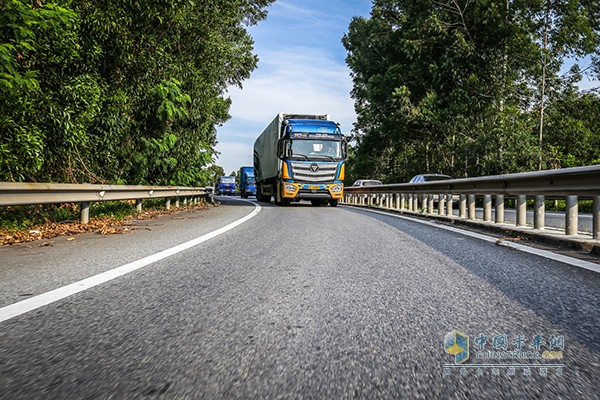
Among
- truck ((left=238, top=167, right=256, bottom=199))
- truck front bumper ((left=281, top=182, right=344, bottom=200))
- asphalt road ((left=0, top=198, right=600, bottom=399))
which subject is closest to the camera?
asphalt road ((left=0, top=198, right=600, bottom=399))

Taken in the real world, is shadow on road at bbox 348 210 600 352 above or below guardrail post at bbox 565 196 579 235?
below

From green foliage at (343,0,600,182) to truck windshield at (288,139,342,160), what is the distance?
31.1 feet

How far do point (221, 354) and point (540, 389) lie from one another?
4.76ft

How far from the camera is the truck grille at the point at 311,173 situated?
21062 millimetres

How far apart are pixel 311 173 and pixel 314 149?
1076mm

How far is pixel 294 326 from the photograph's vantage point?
3010 mm

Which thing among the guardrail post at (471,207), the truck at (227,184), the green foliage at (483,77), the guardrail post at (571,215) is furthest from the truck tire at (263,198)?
the truck at (227,184)

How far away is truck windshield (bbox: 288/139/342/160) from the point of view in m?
21.2

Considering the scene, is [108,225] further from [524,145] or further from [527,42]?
[527,42]

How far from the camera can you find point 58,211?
11938 millimetres

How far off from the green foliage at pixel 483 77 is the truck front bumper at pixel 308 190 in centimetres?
992

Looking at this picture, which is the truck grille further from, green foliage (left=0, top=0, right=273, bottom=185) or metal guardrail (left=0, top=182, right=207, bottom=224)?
metal guardrail (left=0, top=182, right=207, bottom=224)

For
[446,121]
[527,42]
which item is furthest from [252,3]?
[527,42]

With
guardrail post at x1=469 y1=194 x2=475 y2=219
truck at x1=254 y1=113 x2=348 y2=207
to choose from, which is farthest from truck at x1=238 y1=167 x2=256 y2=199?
guardrail post at x1=469 y1=194 x2=475 y2=219
